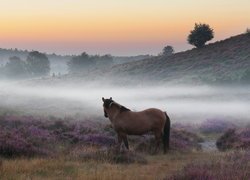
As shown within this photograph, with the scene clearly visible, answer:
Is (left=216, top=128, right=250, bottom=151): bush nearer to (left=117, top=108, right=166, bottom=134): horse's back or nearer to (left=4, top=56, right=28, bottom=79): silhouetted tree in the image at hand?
(left=117, top=108, right=166, bottom=134): horse's back

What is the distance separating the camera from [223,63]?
74125 mm

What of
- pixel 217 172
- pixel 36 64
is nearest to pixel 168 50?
pixel 36 64

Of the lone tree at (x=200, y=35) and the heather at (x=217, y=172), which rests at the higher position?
the lone tree at (x=200, y=35)

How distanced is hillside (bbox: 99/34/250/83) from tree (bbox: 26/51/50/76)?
3017 inches

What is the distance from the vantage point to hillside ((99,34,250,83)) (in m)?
69.0

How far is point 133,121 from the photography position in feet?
53.5

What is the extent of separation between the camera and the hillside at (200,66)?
226 feet

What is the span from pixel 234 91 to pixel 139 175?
162 feet

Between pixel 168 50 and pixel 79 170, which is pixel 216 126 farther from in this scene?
pixel 168 50

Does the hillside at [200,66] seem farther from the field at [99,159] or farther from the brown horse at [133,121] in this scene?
the brown horse at [133,121]

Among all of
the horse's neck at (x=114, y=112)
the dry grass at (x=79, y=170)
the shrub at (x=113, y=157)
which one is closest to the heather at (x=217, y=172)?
the dry grass at (x=79, y=170)

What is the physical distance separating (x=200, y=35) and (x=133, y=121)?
72.0 m

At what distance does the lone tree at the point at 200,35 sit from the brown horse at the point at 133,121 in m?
70.8

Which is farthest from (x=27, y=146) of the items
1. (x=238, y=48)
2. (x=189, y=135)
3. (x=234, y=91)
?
(x=238, y=48)
